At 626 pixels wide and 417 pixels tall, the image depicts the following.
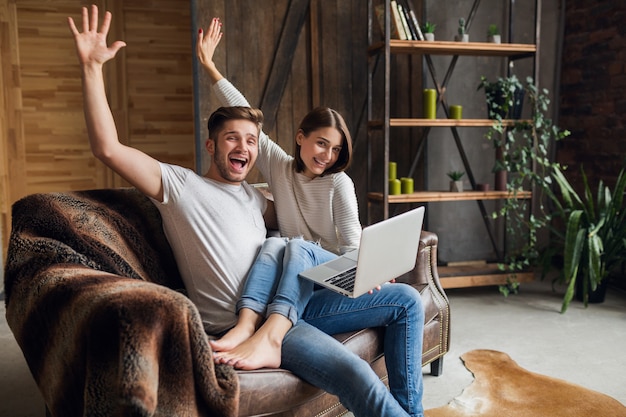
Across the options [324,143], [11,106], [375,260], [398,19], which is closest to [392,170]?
[398,19]

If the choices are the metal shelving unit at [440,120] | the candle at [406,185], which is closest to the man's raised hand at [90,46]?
the metal shelving unit at [440,120]

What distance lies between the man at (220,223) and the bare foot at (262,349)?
44 millimetres

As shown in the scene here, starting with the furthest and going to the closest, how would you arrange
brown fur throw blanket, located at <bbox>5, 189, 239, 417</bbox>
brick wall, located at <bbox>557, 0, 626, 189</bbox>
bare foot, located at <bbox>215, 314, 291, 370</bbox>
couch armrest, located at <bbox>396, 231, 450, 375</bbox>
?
1. brick wall, located at <bbox>557, 0, 626, 189</bbox>
2. couch armrest, located at <bbox>396, 231, 450, 375</bbox>
3. bare foot, located at <bbox>215, 314, 291, 370</bbox>
4. brown fur throw blanket, located at <bbox>5, 189, 239, 417</bbox>

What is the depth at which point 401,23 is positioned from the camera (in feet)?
11.2

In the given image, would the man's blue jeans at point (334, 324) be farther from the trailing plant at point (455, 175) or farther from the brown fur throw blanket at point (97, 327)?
the trailing plant at point (455, 175)

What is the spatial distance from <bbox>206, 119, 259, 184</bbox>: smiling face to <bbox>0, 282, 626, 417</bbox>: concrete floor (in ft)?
3.82

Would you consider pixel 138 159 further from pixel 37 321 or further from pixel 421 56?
pixel 421 56

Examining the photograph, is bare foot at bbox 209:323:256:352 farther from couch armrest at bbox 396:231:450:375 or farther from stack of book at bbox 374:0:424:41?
stack of book at bbox 374:0:424:41

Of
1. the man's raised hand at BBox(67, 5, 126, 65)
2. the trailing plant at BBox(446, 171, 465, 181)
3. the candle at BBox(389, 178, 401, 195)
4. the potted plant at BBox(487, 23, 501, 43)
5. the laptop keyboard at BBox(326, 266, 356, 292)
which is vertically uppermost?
the potted plant at BBox(487, 23, 501, 43)

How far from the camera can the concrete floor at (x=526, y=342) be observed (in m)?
2.32

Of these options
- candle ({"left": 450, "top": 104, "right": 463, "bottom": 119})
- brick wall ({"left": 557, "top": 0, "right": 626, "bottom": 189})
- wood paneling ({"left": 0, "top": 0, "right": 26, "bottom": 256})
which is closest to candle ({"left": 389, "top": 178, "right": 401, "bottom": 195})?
candle ({"left": 450, "top": 104, "right": 463, "bottom": 119})

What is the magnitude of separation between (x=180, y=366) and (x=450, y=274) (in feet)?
8.75

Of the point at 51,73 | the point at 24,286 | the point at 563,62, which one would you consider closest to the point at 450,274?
the point at 563,62

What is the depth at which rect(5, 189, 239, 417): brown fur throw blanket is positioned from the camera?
1.14 metres
